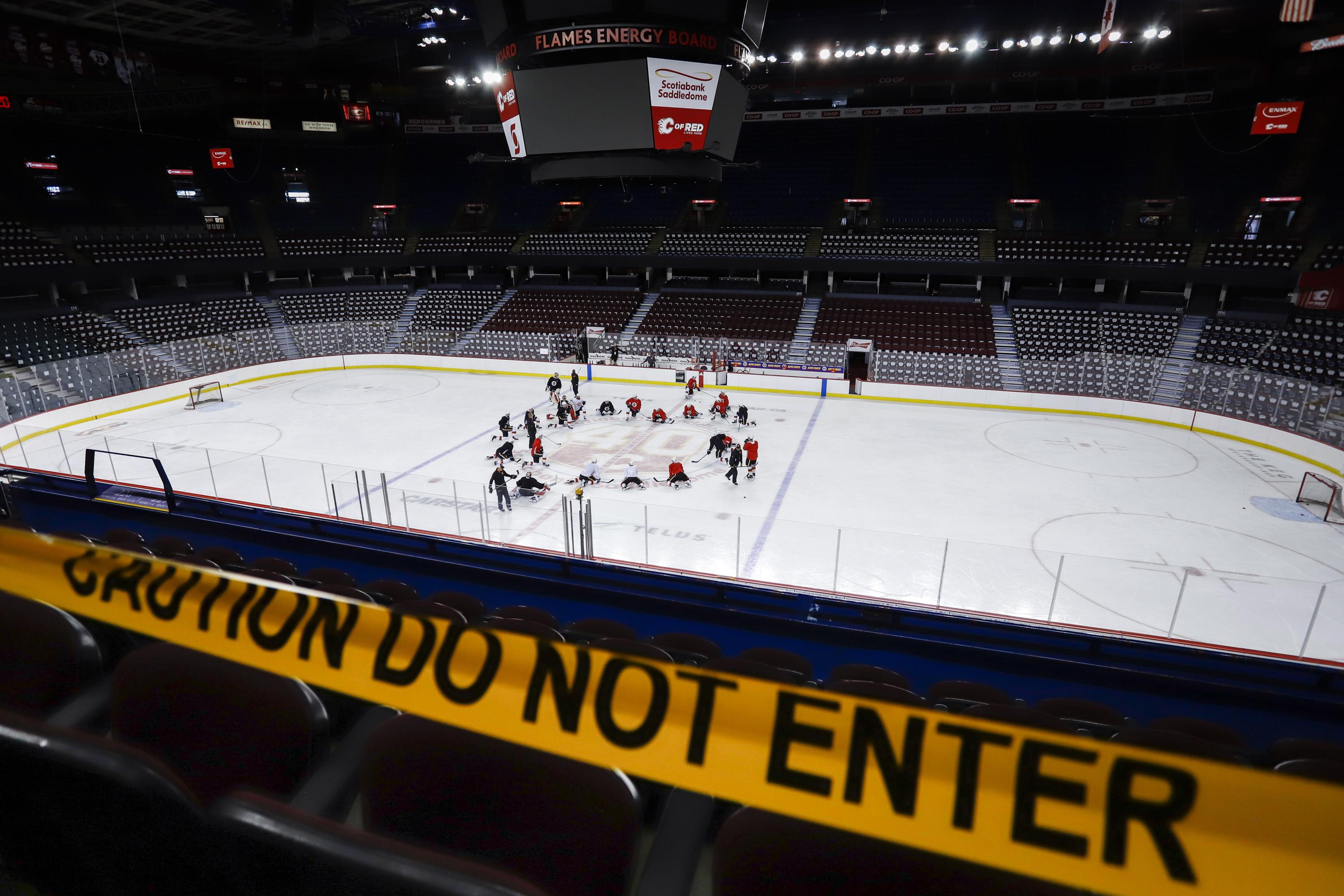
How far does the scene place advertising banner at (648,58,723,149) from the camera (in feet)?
31.3

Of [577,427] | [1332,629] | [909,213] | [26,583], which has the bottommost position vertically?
[577,427]

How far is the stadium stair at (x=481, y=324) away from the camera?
1282 inches

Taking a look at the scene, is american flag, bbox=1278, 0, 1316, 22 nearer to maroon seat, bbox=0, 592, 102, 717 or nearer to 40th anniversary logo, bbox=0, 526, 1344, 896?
40th anniversary logo, bbox=0, 526, 1344, 896

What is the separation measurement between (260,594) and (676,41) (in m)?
9.69

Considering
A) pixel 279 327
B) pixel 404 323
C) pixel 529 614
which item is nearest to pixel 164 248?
pixel 279 327

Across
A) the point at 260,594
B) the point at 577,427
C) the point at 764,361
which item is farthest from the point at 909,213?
the point at 260,594

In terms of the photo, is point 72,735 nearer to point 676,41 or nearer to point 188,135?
point 676,41


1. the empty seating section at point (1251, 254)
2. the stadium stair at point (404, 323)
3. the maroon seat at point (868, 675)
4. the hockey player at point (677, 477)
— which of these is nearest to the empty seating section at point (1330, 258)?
the empty seating section at point (1251, 254)

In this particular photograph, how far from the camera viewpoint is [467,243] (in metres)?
41.6

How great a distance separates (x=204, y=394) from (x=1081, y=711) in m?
30.2

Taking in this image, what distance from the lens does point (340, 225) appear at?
4406 cm

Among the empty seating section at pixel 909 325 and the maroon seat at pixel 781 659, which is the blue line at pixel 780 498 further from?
the empty seating section at pixel 909 325

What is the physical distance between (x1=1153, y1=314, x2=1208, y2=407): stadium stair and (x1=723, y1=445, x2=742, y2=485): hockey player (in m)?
16.2

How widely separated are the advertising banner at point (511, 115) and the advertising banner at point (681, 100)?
2454mm
